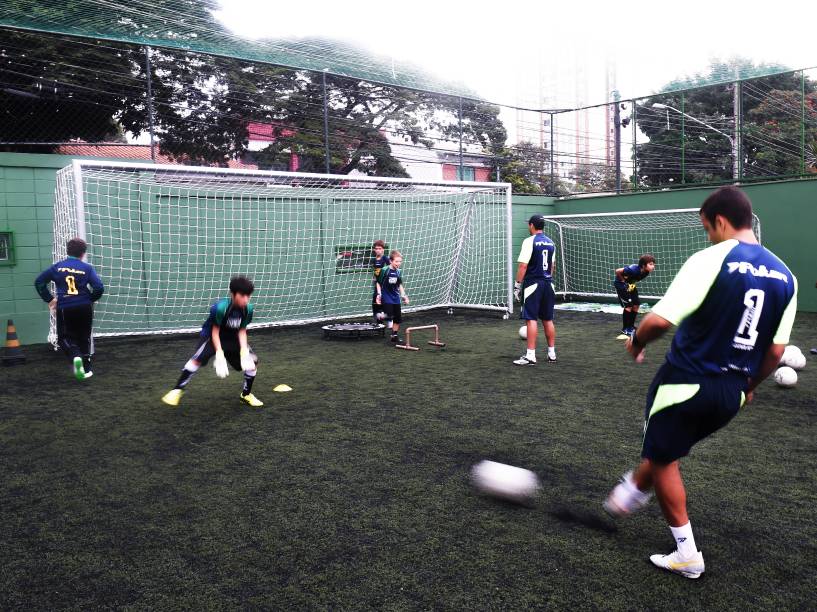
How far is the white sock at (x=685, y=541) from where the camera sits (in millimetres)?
2559

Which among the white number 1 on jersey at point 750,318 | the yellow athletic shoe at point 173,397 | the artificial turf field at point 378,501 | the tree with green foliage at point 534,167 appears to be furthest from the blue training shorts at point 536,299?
the tree with green foliage at point 534,167

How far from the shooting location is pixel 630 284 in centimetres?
893

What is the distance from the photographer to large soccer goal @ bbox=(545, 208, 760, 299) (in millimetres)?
13711

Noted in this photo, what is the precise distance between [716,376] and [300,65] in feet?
31.7

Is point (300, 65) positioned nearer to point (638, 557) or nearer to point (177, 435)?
point (177, 435)

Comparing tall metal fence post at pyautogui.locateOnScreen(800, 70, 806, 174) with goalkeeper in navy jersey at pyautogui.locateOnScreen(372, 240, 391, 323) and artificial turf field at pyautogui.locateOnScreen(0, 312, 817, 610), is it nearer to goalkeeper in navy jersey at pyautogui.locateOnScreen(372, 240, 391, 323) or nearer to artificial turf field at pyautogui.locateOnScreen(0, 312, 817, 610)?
artificial turf field at pyautogui.locateOnScreen(0, 312, 817, 610)

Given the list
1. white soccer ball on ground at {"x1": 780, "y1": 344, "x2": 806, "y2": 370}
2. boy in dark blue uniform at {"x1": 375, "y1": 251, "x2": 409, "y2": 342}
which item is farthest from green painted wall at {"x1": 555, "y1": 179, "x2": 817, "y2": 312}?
boy in dark blue uniform at {"x1": 375, "y1": 251, "x2": 409, "y2": 342}

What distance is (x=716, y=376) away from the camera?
2398mm

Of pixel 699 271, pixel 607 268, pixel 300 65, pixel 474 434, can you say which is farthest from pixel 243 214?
pixel 699 271

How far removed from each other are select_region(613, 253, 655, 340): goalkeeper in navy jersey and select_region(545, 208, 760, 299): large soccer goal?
4.60m

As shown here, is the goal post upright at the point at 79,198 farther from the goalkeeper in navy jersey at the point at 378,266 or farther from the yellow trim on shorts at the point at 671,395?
the yellow trim on shorts at the point at 671,395

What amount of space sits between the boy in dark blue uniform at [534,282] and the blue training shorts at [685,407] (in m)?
4.76

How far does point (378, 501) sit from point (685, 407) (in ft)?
5.78

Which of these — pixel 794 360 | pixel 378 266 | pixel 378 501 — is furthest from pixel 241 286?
pixel 794 360
